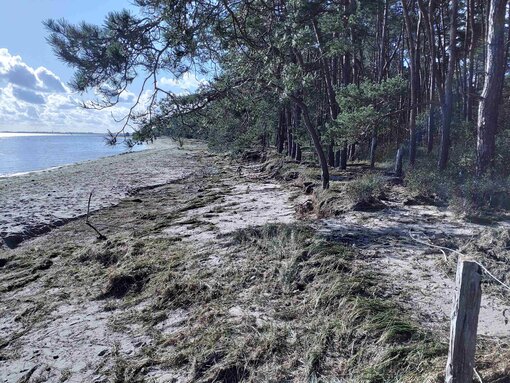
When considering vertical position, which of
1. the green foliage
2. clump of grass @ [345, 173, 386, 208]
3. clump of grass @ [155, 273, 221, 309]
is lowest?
clump of grass @ [155, 273, 221, 309]

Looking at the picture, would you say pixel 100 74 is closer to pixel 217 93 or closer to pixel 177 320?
pixel 217 93

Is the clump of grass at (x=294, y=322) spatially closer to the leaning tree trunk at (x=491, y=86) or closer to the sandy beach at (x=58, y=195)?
the leaning tree trunk at (x=491, y=86)

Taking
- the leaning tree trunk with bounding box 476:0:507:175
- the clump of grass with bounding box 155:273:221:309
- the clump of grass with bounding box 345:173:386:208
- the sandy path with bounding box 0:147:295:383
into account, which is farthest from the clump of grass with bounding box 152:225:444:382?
the leaning tree trunk with bounding box 476:0:507:175

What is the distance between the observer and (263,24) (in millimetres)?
10406

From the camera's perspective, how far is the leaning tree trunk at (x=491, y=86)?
8859mm

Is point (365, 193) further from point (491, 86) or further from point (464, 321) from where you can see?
point (464, 321)

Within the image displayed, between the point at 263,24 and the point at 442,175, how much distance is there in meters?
6.22

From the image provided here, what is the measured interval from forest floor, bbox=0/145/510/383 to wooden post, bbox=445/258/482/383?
18.2 inches

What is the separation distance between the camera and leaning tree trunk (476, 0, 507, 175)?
886 centimetres

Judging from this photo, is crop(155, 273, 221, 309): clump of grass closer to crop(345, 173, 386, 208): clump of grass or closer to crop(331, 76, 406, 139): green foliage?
crop(345, 173, 386, 208): clump of grass

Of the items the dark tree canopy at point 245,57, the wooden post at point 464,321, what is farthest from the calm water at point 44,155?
the wooden post at point 464,321

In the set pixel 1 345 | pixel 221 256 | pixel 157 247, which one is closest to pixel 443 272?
pixel 221 256

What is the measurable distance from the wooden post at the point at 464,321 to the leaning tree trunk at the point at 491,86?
7.75 meters

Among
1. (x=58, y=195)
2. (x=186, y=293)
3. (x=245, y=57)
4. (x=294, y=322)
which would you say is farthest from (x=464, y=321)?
(x=58, y=195)
